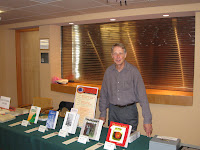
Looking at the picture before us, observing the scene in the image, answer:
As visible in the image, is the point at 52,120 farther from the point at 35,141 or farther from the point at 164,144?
the point at 164,144

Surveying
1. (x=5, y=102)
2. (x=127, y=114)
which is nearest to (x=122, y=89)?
(x=127, y=114)

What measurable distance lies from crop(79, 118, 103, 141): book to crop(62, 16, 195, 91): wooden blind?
2687mm

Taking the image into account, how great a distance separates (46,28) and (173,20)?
3.06 metres

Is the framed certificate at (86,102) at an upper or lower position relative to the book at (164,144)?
upper

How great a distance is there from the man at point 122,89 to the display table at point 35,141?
336 mm

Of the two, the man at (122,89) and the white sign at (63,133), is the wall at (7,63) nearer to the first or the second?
the man at (122,89)

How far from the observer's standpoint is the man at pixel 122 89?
263 centimetres

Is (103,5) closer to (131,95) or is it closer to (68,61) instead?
(131,95)

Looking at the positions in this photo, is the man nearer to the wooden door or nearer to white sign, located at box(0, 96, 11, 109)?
white sign, located at box(0, 96, 11, 109)

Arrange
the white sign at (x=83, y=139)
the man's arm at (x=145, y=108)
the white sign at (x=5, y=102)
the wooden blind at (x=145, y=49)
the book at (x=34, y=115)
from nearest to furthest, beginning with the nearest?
the white sign at (x=83, y=139) → the man's arm at (x=145, y=108) → the book at (x=34, y=115) → the white sign at (x=5, y=102) → the wooden blind at (x=145, y=49)

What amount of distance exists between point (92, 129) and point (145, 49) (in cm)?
290

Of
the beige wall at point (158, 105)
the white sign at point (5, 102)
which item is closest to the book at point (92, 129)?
the white sign at point (5, 102)

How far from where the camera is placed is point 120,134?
85.1 inches

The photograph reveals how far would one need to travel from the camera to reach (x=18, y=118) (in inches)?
127
